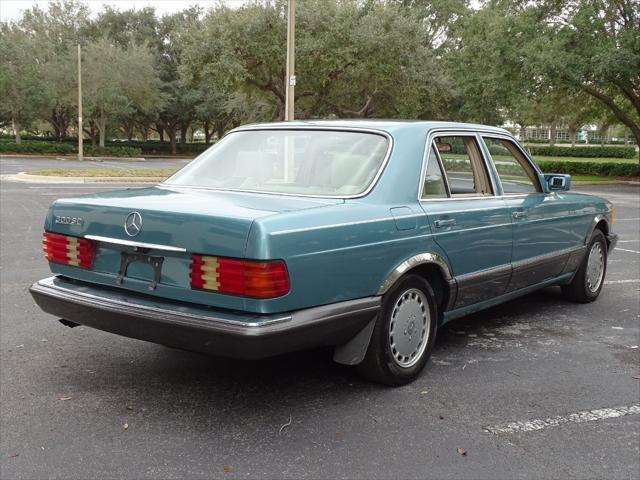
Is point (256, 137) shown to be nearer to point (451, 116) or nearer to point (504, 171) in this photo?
point (504, 171)

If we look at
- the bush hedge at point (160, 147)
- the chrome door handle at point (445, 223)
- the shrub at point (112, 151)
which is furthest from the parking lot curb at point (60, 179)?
the bush hedge at point (160, 147)

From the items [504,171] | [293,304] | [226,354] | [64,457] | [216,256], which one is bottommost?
[64,457]

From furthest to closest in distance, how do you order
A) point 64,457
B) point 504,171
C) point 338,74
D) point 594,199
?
point 338,74 < point 594,199 < point 504,171 < point 64,457

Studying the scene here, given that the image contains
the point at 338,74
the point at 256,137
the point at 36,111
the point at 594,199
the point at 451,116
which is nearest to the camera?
the point at 256,137

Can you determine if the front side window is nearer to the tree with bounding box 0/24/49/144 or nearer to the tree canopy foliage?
the tree canopy foliage

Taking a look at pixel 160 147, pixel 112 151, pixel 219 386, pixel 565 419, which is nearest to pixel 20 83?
pixel 112 151

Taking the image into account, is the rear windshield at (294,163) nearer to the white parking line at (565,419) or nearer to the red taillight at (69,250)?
the red taillight at (69,250)

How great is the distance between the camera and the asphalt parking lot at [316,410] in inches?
122

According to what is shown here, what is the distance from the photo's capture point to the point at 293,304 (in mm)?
3305

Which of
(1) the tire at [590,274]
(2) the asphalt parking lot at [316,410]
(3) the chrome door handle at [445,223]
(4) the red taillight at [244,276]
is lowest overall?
(2) the asphalt parking lot at [316,410]

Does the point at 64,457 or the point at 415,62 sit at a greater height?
the point at 415,62

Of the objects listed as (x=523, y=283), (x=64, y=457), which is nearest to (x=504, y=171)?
(x=523, y=283)

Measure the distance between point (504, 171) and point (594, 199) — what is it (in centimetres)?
166

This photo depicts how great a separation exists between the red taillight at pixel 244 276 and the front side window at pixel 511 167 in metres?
2.48
